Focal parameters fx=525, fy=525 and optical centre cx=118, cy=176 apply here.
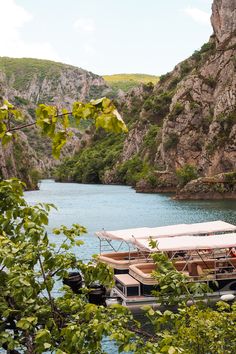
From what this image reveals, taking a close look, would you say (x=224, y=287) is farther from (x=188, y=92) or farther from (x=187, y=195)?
(x=188, y=92)

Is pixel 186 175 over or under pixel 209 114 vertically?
under

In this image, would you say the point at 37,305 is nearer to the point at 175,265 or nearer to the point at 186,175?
the point at 175,265

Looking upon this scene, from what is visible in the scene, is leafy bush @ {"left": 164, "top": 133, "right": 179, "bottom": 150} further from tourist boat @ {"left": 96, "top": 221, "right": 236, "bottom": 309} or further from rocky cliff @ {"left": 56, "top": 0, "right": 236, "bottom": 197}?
tourist boat @ {"left": 96, "top": 221, "right": 236, "bottom": 309}

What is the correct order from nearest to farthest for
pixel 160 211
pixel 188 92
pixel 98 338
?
pixel 98 338 < pixel 160 211 < pixel 188 92

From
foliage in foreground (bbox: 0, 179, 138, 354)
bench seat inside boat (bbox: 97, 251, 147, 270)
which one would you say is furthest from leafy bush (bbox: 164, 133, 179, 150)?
foliage in foreground (bbox: 0, 179, 138, 354)

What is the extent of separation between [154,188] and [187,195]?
35.8 meters

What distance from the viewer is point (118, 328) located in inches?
336

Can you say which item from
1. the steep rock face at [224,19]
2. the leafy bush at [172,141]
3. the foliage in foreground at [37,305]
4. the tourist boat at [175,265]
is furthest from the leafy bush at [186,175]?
the foliage in foreground at [37,305]

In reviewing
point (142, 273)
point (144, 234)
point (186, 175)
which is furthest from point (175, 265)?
point (186, 175)

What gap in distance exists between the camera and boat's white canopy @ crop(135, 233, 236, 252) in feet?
111

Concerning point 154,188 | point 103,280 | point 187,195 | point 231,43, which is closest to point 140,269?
point 103,280

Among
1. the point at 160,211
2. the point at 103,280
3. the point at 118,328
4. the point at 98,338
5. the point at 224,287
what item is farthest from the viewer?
the point at 160,211

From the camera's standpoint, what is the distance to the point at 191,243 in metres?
34.7

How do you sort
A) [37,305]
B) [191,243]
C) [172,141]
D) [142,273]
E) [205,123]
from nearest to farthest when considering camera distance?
[37,305], [142,273], [191,243], [205,123], [172,141]
